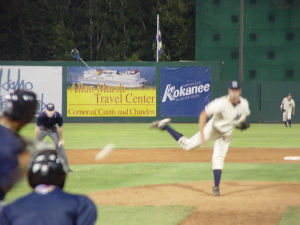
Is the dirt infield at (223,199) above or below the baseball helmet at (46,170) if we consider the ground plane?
below

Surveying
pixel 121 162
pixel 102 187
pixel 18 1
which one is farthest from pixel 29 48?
pixel 102 187

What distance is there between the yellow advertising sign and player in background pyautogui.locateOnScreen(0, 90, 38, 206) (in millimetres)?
28973

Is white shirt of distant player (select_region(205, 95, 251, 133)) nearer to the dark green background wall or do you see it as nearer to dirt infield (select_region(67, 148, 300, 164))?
dirt infield (select_region(67, 148, 300, 164))

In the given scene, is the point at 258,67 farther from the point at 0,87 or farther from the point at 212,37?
the point at 0,87

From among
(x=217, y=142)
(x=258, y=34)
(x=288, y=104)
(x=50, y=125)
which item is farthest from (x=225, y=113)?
(x=258, y=34)

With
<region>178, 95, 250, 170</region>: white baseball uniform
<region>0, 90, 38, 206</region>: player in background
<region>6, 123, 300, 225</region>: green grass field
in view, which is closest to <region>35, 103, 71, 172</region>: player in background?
<region>6, 123, 300, 225</region>: green grass field

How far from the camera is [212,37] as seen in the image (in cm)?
3588

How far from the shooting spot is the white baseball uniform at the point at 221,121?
33.2ft

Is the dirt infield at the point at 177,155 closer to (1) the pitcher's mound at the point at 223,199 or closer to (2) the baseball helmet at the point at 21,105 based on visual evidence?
(1) the pitcher's mound at the point at 223,199

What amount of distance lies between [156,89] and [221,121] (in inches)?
923

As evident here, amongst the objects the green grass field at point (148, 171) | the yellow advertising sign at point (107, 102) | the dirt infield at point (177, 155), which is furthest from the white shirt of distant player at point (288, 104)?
the dirt infield at point (177, 155)

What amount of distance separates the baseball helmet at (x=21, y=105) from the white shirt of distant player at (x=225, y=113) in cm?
610

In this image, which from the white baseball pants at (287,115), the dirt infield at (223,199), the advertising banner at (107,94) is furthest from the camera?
the advertising banner at (107,94)

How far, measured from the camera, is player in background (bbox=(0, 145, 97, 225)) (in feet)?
10.6
